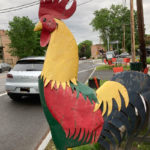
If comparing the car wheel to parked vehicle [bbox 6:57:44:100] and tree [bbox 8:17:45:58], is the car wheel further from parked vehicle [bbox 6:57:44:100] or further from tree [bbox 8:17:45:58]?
tree [bbox 8:17:45:58]

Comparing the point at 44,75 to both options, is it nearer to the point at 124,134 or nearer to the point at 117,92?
A: the point at 117,92

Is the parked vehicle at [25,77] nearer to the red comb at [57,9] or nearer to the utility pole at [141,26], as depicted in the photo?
the red comb at [57,9]

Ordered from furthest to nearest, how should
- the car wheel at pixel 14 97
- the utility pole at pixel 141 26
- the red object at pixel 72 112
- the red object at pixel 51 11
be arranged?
the utility pole at pixel 141 26
the car wheel at pixel 14 97
the red object at pixel 51 11
the red object at pixel 72 112

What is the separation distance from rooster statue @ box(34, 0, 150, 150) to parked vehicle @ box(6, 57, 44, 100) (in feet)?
13.0

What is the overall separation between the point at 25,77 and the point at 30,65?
1.70 ft

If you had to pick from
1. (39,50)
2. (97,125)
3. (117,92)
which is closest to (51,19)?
(117,92)

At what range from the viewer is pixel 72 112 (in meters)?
1.75

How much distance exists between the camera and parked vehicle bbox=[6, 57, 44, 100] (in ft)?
18.9

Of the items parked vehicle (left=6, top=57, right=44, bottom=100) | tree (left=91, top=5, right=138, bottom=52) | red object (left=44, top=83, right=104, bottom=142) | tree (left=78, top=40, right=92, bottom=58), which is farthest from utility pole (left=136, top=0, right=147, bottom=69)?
tree (left=78, top=40, right=92, bottom=58)

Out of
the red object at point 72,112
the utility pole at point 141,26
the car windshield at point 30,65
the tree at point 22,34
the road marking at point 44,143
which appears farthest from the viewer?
the tree at point 22,34

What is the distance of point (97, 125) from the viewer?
181 centimetres

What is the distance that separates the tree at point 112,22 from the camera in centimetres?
4759

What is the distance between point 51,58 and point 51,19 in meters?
0.42

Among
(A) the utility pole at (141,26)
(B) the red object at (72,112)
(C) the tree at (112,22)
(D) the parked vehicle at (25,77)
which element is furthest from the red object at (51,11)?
(C) the tree at (112,22)
